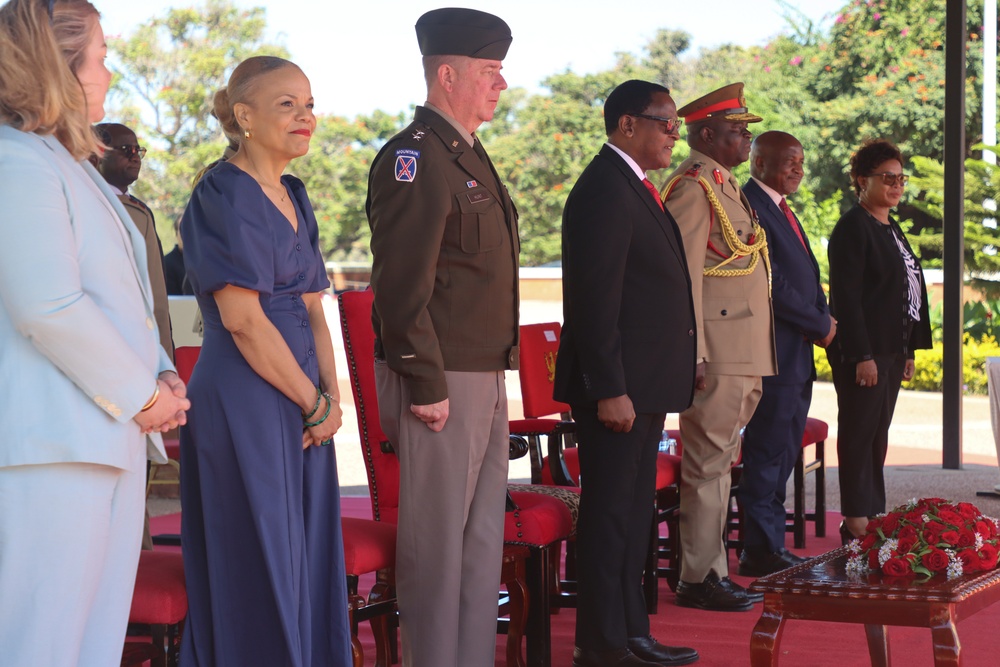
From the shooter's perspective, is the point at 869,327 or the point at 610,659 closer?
the point at 610,659

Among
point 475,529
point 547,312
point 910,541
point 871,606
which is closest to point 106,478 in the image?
point 475,529

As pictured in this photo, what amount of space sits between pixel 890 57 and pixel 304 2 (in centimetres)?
841

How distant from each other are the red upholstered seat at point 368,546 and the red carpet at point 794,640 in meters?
0.84

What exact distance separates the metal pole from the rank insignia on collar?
5451 mm

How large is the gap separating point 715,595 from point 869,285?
1577 mm

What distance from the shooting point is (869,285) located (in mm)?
5035

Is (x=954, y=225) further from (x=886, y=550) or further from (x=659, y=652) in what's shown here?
(x=886, y=550)

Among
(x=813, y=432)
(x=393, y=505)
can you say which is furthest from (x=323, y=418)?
(x=813, y=432)

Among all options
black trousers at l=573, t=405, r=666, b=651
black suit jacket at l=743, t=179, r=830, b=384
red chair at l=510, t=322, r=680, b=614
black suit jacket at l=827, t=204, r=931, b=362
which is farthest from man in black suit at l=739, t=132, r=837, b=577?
black trousers at l=573, t=405, r=666, b=651

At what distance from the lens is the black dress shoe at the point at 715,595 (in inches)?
163

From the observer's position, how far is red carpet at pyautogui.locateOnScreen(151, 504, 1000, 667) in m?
3.60

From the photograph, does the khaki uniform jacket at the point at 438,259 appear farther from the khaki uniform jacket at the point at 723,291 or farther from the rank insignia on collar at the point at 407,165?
the khaki uniform jacket at the point at 723,291

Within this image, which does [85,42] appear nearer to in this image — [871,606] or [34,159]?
[34,159]

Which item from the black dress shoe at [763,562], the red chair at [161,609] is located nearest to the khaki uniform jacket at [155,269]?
the red chair at [161,609]
